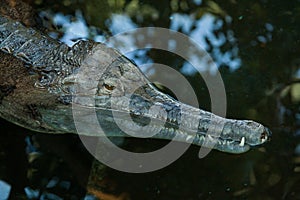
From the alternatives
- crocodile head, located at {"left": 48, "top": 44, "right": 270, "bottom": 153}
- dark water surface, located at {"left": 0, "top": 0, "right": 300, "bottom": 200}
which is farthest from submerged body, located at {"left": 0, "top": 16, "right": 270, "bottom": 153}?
dark water surface, located at {"left": 0, "top": 0, "right": 300, "bottom": 200}

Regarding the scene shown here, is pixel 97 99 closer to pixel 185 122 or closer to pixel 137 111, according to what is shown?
pixel 137 111

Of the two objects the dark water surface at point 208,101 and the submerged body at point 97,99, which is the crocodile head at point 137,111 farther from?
the dark water surface at point 208,101

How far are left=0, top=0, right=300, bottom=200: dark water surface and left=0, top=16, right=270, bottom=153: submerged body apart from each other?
0.87 ft

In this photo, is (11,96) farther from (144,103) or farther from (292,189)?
(292,189)

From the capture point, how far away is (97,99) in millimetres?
2994

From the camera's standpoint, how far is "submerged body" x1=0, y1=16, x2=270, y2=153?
2834mm

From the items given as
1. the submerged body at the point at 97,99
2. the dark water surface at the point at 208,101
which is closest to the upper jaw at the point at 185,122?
the submerged body at the point at 97,99

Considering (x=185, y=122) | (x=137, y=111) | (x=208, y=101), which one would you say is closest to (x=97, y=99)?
(x=137, y=111)

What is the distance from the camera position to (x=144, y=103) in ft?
9.67

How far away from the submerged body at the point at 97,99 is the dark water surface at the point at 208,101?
0.87 ft

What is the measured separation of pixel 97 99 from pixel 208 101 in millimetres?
885

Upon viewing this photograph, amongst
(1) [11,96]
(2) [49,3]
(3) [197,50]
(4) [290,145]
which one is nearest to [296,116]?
(4) [290,145]

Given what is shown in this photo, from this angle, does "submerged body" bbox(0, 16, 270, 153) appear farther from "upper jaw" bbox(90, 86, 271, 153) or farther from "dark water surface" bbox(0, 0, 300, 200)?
"dark water surface" bbox(0, 0, 300, 200)

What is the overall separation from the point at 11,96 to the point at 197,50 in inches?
57.6
